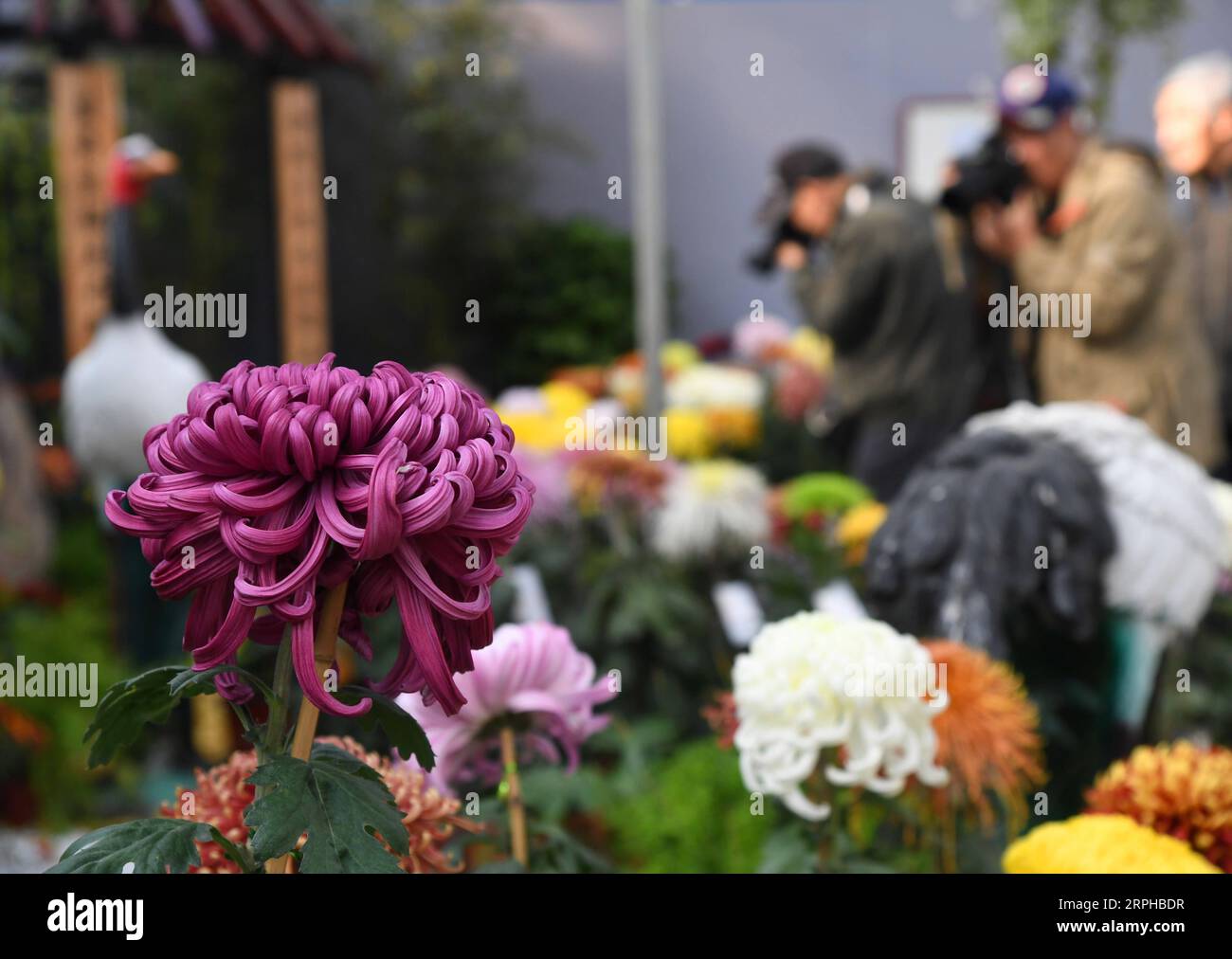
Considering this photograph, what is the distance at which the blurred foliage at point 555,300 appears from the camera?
7078 mm

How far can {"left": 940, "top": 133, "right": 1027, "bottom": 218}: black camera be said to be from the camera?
2.79 metres

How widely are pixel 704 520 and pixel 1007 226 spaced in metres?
1.03

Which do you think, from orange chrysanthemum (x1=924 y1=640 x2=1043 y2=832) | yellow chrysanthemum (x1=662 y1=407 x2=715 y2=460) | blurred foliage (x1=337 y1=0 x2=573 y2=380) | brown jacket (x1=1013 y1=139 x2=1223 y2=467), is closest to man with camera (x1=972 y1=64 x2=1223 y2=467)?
brown jacket (x1=1013 y1=139 x2=1223 y2=467)

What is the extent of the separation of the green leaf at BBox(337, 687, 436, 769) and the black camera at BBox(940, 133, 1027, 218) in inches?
94.2

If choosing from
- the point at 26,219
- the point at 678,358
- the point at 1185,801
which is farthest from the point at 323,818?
the point at 26,219

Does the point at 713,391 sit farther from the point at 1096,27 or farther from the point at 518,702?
the point at 1096,27

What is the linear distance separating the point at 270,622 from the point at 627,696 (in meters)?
1.42

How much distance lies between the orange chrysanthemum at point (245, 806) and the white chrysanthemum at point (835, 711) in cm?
24

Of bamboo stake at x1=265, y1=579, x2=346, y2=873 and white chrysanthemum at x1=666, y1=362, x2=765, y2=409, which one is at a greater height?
white chrysanthemum at x1=666, y1=362, x2=765, y2=409

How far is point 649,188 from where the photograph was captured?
2908 millimetres

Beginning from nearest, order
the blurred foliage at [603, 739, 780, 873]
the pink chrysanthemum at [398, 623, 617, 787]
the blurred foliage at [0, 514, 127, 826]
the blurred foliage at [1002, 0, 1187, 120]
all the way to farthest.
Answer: the pink chrysanthemum at [398, 623, 617, 787] < the blurred foliage at [603, 739, 780, 873] < the blurred foliage at [0, 514, 127, 826] < the blurred foliage at [1002, 0, 1187, 120]

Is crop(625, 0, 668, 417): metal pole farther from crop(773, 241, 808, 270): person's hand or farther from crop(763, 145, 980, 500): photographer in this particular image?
crop(773, 241, 808, 270): person's hand
